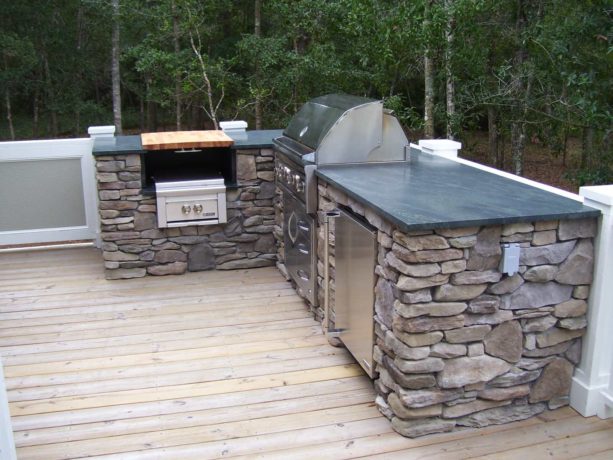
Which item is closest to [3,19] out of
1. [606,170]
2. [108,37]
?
[108,37]

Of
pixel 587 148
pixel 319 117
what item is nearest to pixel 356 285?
pixel 319 117

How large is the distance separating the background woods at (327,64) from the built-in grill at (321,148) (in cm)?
210

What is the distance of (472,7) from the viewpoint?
6312 millimetres

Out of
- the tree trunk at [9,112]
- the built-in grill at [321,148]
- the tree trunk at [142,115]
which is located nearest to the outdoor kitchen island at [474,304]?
the built-in grill at [321,148]

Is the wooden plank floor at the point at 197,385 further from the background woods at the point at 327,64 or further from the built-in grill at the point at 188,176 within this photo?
the background woods at the point at 327,64

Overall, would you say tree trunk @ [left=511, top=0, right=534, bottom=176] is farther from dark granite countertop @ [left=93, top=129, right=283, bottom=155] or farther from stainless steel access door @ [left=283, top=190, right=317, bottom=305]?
stainless steel access door @ [left=283, top=190, right=317, bottom=305]

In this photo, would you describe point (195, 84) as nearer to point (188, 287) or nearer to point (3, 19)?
point (3, 19)

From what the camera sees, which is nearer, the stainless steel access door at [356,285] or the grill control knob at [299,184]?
the stainless steel access door at [356,285]

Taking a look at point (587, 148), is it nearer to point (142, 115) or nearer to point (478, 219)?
point (478, 219)

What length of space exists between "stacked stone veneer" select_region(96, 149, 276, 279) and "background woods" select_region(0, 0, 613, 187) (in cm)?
246

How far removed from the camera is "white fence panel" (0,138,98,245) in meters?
5.27

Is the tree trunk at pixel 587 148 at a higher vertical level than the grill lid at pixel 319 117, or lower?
lower

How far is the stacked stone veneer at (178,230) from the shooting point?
4.79 meters

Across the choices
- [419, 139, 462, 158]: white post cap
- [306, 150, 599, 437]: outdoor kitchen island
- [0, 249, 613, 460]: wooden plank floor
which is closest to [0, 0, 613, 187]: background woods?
[419, 139, 462, 158]: white post cap
